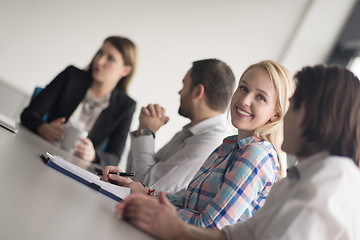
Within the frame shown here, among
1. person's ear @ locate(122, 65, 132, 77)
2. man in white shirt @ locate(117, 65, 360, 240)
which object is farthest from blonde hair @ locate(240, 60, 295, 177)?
person's ear @ locate(122, 65, 132, 77)

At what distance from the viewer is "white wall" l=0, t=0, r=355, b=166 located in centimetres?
448

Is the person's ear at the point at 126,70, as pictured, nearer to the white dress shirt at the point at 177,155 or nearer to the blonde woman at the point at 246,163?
the white dress shirt at the point at 177,155

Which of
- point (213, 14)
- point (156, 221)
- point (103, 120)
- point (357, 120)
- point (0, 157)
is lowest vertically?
point (103, 120)

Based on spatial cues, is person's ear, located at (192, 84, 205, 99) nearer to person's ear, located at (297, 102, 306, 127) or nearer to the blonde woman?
the blonde woman

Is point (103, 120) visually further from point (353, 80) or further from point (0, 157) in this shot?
point (353, 80)

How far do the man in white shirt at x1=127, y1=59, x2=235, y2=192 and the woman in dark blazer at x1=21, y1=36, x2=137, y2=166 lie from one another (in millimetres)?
573

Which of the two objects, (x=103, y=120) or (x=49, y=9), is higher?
(x=49, y=9)

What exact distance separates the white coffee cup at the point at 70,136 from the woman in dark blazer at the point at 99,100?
537mm

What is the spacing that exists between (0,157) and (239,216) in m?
0.67

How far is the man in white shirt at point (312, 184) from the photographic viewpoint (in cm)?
83

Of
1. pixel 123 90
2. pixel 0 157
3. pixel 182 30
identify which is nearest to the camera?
pixel 0 157

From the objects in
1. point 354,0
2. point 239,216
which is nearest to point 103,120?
point 239,216

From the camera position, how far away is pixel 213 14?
15.6 feet

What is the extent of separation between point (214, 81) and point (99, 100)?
38.9 inches
